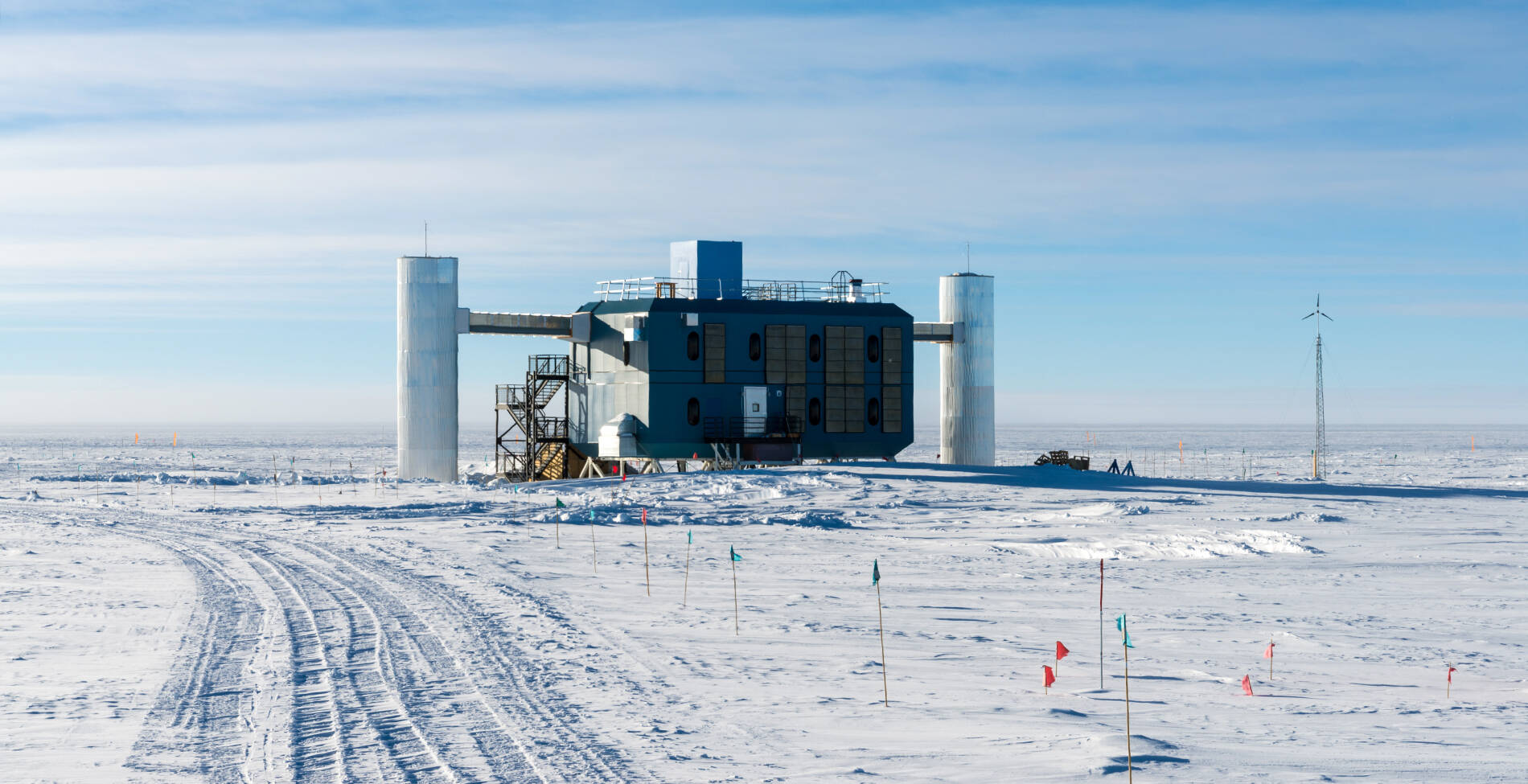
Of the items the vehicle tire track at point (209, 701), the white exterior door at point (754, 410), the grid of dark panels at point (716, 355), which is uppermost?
the grid of dark panels at point (716, 355)

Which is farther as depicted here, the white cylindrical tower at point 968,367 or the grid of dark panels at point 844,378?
the white cylindrical tower at point 968,367

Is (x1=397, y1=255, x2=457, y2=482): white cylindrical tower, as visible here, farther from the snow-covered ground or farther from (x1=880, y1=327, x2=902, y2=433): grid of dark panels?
(x1=880, y1=327, x2=902, y2=433): grid of dark panels

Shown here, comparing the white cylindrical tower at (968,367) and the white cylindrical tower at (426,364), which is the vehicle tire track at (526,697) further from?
the white cylindrical tower at (968,367)

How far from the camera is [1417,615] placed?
774 inches

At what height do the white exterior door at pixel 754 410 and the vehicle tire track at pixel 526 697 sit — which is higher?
the white exterior door at pixel 754 410

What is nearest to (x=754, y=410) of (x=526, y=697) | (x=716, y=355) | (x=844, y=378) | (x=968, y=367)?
(x=716, y=355)

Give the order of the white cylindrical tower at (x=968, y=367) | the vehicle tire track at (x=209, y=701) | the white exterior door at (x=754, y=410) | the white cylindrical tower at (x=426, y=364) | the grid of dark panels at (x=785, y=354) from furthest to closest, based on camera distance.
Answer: the white cylindrical tower at (x=968, y=367), the grid of dark panels at (x=785, y=354), the white exterior door at (x=754, y=410), the white cylindrical tower at (x=426, y=364), the vehicle tire track at (x=209, y=701)

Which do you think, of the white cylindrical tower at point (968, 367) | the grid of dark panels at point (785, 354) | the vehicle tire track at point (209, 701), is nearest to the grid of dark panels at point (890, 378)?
the grid of dark panels at point (785, 354)

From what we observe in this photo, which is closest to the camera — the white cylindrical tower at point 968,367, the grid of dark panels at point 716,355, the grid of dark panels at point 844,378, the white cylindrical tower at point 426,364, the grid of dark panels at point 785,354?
the white cylindrical tower at point 426,364

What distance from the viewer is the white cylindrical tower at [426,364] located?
1866 inches

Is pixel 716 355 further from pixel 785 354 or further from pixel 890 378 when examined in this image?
pixel 890 378

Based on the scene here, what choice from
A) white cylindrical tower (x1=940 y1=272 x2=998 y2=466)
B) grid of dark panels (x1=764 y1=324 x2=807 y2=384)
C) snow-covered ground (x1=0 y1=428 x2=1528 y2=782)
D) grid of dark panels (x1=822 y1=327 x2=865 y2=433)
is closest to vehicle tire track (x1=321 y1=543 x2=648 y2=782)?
snow-covered ground (x1=0 y1=428 x2=1528 y2=782)

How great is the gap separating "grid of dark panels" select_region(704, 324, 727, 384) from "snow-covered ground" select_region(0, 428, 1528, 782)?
38.2 feet

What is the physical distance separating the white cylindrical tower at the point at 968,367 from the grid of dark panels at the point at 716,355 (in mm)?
11857
